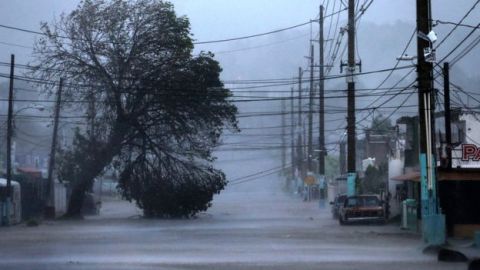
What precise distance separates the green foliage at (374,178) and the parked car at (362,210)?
55.7 ft

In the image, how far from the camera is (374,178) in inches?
2509

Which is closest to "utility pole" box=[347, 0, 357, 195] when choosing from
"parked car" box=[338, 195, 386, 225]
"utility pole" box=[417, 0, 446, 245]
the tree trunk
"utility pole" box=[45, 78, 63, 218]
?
"parked car" box=[338, 195, 386, 225]

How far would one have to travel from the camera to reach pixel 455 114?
43438mm

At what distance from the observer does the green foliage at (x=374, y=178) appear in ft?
203

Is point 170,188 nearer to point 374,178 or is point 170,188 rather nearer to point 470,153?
point 374,178

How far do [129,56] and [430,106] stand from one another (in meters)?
28.2

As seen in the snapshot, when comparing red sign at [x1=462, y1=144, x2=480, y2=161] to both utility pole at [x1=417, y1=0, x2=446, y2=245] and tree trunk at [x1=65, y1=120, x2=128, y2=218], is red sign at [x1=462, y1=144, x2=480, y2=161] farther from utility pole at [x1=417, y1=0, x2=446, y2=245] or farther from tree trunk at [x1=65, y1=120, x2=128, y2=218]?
tree trunk at [x1=65, y1=120, x2=128, y2=218]

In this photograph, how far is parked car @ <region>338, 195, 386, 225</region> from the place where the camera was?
42.8m

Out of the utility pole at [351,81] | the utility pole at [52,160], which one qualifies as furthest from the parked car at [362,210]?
the utility pole at [52,160]

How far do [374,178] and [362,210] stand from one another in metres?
21.1

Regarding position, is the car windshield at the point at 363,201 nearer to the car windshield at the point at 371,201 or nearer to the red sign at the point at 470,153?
the car windshield at the point at 371,201

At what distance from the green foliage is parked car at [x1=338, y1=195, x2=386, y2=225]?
16986mm

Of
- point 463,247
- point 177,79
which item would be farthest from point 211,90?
point 463,247

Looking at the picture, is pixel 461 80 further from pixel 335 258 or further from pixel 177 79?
pixel 335 258
